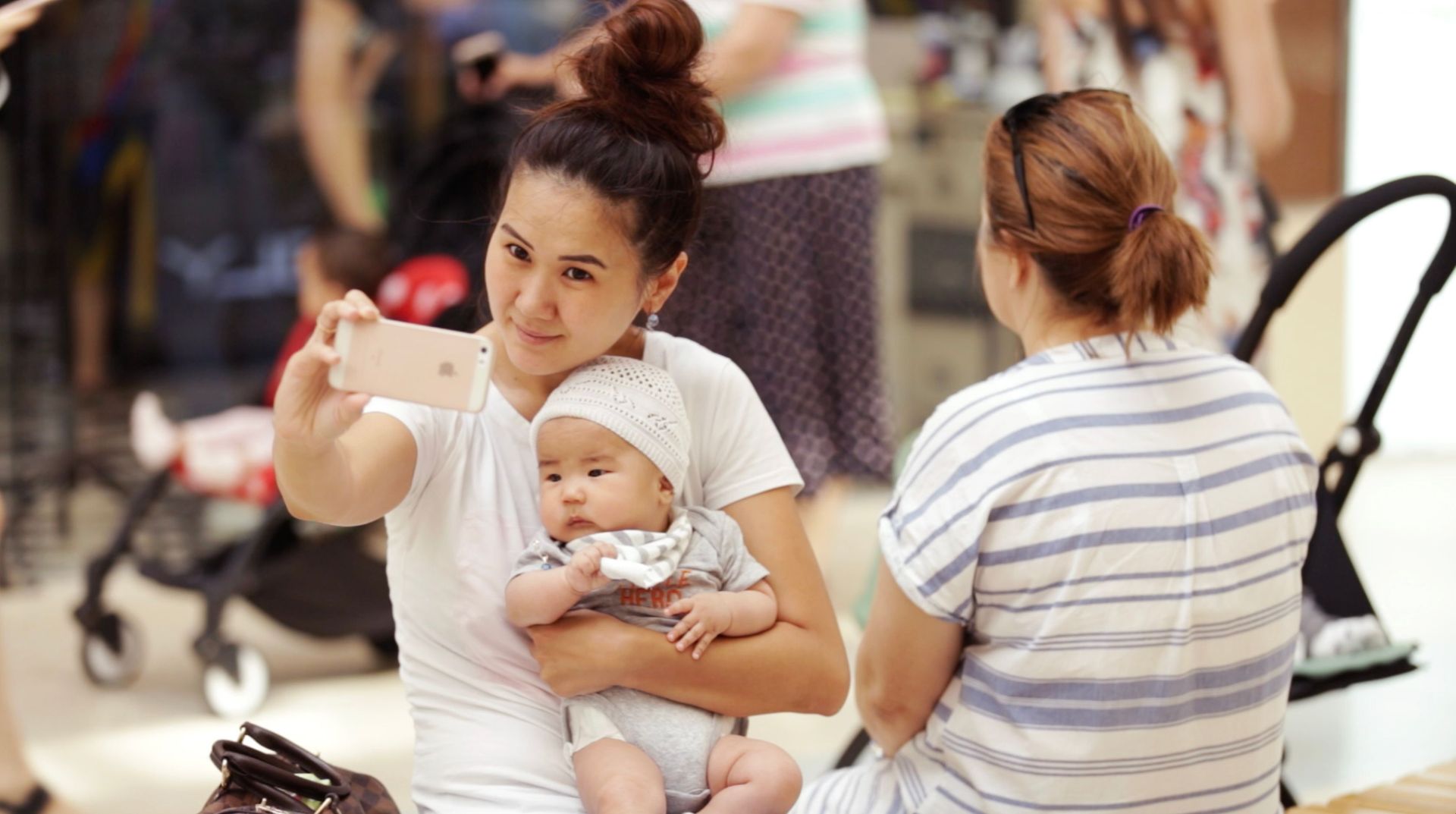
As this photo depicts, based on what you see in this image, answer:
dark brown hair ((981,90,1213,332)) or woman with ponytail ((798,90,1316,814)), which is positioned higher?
dark brown hair ((981,90,1213,332))

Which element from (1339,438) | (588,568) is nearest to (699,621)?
(588,568)

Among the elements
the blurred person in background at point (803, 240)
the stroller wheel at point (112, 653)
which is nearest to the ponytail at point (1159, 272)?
the blurred person in background at point (803, 240)

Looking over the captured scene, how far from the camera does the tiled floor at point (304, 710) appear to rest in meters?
2.77

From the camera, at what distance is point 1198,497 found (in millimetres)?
1447

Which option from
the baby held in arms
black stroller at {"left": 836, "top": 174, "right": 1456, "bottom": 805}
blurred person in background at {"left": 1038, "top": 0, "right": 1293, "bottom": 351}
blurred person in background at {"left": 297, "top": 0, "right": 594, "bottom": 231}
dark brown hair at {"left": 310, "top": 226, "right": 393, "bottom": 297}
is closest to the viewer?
the baby held in arms

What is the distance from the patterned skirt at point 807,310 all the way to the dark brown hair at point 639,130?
1642 mm

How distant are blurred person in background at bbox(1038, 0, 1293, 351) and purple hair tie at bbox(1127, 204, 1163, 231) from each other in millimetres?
1982

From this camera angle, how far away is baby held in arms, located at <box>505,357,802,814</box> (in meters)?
1.36

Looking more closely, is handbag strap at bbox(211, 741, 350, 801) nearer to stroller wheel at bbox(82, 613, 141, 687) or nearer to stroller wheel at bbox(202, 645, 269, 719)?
stroller wheel at bbox(202, 645, 269, 719)

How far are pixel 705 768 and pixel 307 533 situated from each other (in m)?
2.09

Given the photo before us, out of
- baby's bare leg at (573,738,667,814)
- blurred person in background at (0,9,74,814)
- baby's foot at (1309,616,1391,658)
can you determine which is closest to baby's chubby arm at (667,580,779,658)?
baby's bare leg at (573,738,667,814)

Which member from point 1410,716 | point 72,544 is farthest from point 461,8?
point 1410,716

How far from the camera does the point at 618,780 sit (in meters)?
1.33

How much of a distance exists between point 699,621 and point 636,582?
3.5 inches
